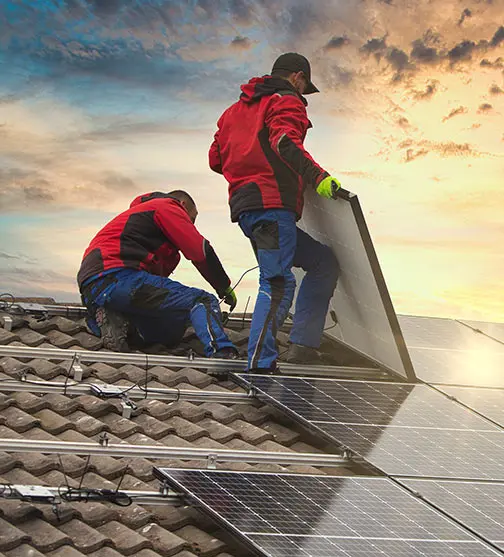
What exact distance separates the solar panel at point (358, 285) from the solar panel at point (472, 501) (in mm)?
2061

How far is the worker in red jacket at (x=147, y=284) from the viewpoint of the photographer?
893 cm

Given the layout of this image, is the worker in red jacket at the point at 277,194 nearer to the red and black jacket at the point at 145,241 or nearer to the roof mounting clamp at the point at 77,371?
the red and black jacket at the point at 145,241

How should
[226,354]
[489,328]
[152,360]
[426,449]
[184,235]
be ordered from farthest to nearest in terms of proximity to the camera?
[489,328]
[184,235]
[226,354]
[152,360]
[426,449]

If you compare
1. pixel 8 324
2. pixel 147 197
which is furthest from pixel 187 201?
pixel 8 324

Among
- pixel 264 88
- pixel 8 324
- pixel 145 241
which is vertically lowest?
pixel 8 324

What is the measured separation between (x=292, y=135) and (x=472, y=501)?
129 inches

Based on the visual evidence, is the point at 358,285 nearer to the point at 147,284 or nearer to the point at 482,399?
the point at 482,399

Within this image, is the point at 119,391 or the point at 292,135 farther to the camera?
the point at 292,135

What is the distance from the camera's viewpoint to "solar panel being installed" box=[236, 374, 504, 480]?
716cm

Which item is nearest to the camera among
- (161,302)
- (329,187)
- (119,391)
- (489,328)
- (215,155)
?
(119,391)

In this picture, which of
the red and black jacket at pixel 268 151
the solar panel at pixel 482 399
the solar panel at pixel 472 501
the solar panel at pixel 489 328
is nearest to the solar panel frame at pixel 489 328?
the solar panel at pixel 489 328

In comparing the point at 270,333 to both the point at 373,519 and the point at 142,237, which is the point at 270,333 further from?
the point at 373,519

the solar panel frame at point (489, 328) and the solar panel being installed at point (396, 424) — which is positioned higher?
the solar panel frame at point (489, 328)

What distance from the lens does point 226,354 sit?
8.83 m
